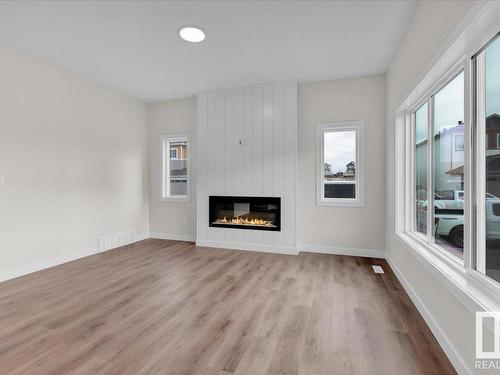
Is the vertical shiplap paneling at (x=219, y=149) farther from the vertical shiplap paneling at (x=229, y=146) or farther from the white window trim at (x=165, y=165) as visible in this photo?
the white window trim at (x=165, y=165)

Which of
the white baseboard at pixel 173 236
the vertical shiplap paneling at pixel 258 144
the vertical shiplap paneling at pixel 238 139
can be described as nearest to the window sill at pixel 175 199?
the white baseboard at pixel 173 236

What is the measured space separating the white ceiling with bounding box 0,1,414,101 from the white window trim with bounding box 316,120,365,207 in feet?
2.62

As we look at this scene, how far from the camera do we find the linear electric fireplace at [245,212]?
4.46 m

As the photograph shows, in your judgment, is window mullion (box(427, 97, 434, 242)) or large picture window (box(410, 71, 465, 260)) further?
window mullion (box(427, 97, 434, 242))

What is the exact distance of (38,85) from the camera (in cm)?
352

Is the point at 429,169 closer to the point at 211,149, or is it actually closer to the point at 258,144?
the point at 258,144

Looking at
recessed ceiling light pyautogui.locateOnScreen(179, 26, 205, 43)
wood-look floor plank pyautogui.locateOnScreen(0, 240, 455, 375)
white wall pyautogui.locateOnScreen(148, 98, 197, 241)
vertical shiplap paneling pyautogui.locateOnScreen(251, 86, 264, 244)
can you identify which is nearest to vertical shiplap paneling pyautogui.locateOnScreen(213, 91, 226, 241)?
vertical shiplap paneling pyautogui.locateOnScreen(251, 86, 264, 244)

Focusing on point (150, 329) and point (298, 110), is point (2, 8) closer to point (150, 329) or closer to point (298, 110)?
point (150, 329)

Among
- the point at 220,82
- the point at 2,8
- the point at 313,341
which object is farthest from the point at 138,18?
the point at 313,341

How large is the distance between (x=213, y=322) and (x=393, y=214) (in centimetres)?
272

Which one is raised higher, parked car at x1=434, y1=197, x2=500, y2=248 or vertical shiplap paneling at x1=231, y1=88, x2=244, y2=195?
vertical shiplap paneling at x1=231, y1=88, x2=244, y2=195

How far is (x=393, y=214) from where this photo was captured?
136 inches

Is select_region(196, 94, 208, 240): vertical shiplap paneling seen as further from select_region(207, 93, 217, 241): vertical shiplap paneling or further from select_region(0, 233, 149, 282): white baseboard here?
select_region(0, 233, 149, 282): white baseboard

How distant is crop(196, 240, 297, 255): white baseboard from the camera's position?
433 centimetres
